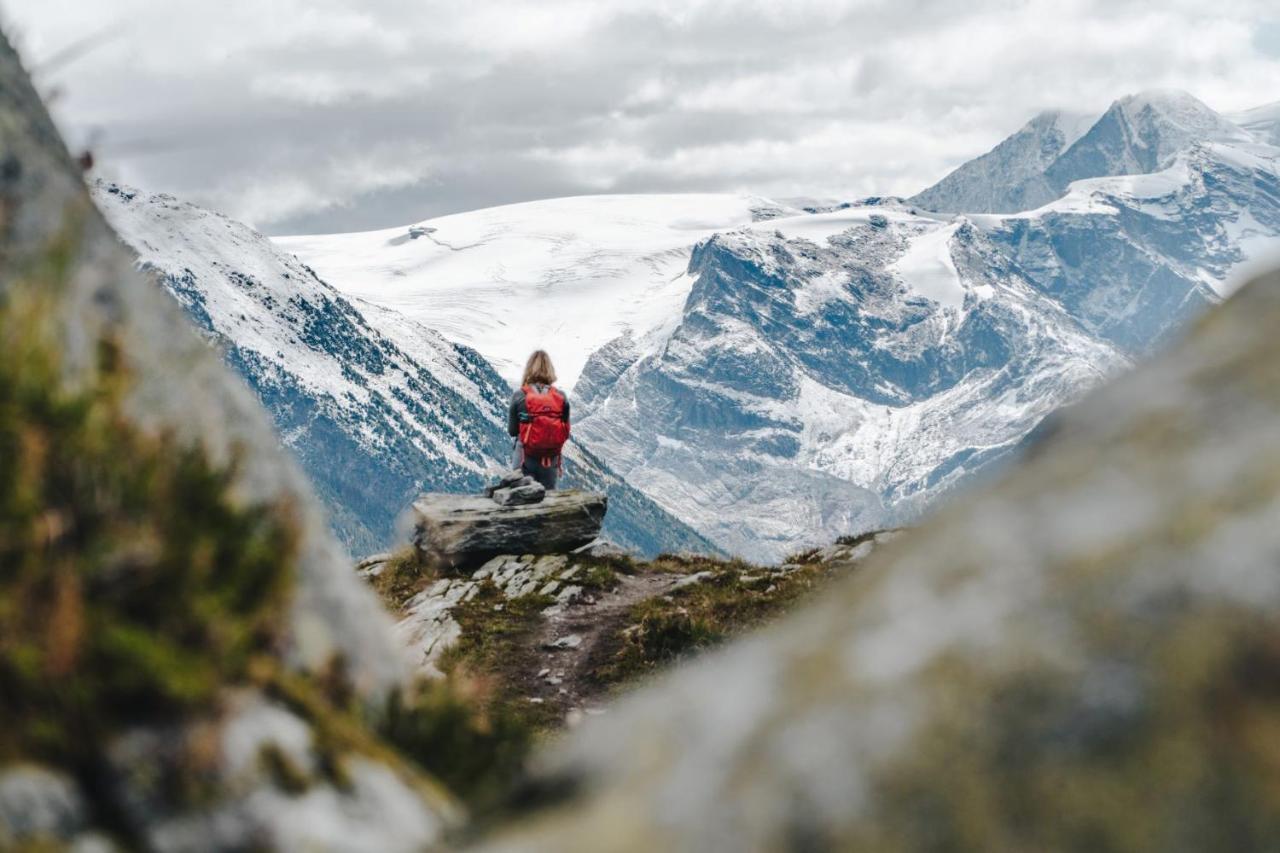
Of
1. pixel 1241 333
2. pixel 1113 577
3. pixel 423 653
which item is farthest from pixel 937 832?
pixel 423 653

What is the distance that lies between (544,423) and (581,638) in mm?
7646

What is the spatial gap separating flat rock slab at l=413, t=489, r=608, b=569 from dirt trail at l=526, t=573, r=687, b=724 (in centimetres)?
274

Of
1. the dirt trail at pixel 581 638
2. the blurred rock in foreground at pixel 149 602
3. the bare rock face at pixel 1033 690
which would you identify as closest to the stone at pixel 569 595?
the dirt trail at pixel 581 638

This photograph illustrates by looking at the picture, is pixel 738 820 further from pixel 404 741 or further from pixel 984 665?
pixel 404 741

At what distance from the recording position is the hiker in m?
25.1

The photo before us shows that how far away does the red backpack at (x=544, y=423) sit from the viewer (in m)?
25.8

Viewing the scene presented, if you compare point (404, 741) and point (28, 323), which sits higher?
point (28, 323)

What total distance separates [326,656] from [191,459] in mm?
1085

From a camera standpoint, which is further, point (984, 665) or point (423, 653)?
point (423, 653)

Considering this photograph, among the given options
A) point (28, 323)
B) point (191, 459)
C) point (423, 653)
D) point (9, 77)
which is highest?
point (9, 77)

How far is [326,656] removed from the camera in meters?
5.01

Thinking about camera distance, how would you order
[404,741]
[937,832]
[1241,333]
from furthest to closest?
[404,741] < [1241,333] < [937,832]

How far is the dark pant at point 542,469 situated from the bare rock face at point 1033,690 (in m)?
25.4

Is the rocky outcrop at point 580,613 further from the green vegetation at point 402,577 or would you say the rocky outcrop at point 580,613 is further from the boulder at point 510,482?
the boulder at point 510,482
